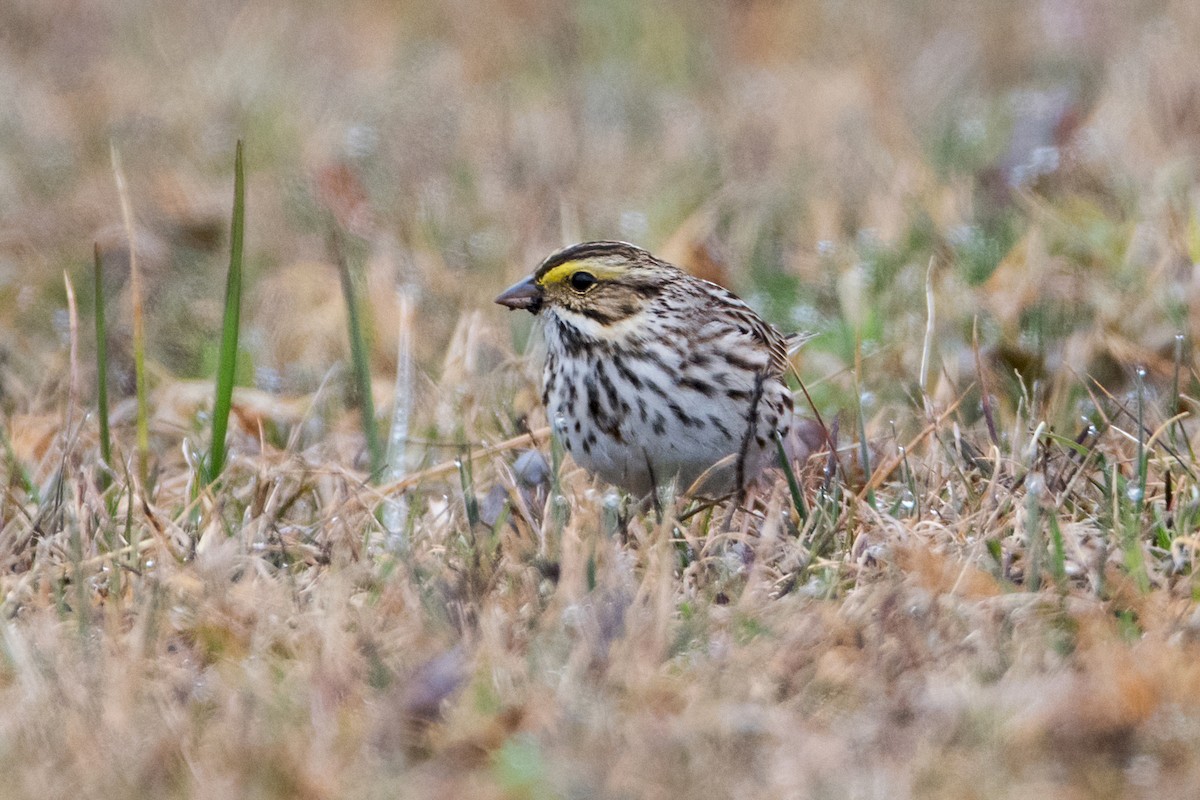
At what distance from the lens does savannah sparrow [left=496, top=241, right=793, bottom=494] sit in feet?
14.5

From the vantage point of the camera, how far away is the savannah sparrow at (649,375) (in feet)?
14.5

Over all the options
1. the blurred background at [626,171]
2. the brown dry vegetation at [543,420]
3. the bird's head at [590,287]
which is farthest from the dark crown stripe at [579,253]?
the blurred background at [626,171]

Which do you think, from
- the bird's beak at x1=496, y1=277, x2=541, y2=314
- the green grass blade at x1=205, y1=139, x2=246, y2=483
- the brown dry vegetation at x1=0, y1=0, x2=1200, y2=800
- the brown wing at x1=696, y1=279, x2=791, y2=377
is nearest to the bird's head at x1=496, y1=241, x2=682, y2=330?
the bird's beak at x1=496, y1=277, x2=541, y2=314

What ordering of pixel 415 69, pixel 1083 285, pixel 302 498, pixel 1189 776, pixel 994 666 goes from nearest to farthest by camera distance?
pixel 1189 776 → pixel 994 666 → pixel 302 498 → pixel 1083 285 → pixel 415 69

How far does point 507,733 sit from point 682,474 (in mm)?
1541

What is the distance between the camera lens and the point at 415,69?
9.09 m

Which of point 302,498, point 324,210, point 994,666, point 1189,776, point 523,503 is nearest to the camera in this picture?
point 1189,776

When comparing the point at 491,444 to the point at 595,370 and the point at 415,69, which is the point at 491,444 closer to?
the point at 595,370

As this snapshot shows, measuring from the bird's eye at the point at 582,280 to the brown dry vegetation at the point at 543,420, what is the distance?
0.45 meters

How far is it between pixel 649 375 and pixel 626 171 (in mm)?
3419

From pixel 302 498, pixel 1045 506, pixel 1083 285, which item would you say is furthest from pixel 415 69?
pixel 1045 506

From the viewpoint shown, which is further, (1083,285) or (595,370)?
(1083,285)

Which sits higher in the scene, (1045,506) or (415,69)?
(415,69)

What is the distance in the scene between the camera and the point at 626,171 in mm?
7809
